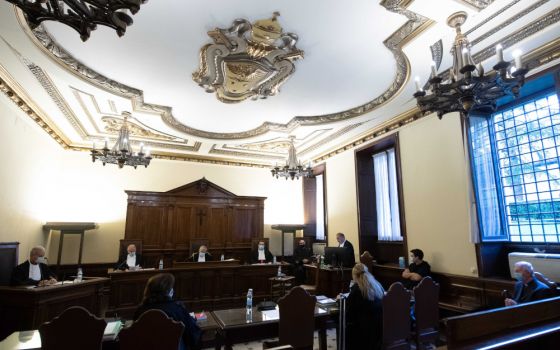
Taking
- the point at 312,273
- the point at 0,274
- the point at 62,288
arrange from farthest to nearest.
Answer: the point at 312,273 → the point at 0,274 → the point at 62,288

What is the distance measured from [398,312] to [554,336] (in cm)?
185

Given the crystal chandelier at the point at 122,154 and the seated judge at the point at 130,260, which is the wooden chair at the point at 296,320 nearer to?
the crystal chandelier at the point at 122,154

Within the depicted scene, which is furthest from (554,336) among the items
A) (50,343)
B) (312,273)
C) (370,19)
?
(312,273)

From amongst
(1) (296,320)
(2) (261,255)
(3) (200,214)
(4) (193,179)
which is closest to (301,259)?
(2) (261,255)

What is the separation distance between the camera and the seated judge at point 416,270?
16.7 feet

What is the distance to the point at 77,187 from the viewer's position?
800 centimetres

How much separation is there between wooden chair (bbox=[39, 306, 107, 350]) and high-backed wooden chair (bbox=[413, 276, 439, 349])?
3.38 metres

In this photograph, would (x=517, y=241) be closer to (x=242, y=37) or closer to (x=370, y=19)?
(x=370, y=19)

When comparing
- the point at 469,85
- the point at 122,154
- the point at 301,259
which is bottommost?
the point at 301,259

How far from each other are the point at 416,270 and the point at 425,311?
5.05 ft

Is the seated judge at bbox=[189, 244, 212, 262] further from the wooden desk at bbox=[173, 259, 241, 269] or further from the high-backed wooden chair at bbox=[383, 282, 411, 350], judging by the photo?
the high-backed wooden chair at bbox=[383, 282, 411, 350]

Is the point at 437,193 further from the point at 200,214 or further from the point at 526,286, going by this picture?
the point at 200,214

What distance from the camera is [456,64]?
117 inches

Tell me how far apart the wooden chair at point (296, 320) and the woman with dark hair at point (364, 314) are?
18.9 inches
